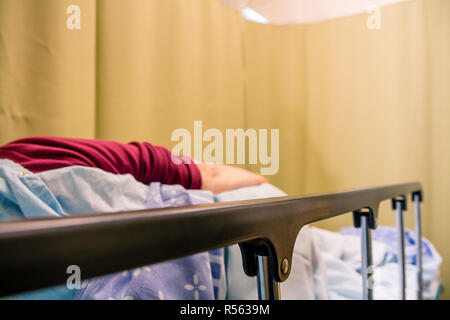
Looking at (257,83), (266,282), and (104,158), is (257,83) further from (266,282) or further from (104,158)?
(266,282)

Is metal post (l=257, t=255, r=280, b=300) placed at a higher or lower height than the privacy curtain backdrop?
lower

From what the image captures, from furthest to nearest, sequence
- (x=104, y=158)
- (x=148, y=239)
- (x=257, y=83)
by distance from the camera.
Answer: (x=257, y=83) → (x=104, y=158) → (x=148, y=239)

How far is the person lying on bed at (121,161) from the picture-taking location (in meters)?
0.56

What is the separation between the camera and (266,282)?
30 centimetres

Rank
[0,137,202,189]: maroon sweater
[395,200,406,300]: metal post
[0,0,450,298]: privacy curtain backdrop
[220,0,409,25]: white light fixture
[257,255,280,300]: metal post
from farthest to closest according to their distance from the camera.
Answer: [220,0,409,25]: white light fixture
[0,0,450,298]: privacy curtain backdrop
[395,200,406,300]: metal post
[0,137,202,189]: maroon sweater
[257,255,280,300]: metal post

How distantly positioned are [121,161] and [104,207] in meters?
0.15

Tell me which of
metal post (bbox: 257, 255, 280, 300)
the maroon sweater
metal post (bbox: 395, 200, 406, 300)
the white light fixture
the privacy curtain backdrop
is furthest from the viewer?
the white light fixture

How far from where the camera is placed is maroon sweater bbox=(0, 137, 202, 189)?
55 cm

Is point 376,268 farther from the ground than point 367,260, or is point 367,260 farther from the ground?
point 367,260

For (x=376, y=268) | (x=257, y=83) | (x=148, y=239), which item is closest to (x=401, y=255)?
(x=376, y=268)

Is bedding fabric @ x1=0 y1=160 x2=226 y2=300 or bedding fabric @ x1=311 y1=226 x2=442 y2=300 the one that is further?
bedding fabric @ x1=311 y1=226 x2=442 y2=300

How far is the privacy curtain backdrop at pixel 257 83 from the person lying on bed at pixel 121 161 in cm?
→ 48

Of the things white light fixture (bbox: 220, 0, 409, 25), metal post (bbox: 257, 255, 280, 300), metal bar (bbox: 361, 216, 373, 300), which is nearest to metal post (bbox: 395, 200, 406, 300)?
metal bar (bbox: 361, 216, 373, 300)

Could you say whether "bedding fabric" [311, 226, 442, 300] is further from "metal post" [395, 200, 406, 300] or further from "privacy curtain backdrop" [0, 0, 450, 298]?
"privacy curtain backdrop" [0, 0, 450, 298]
